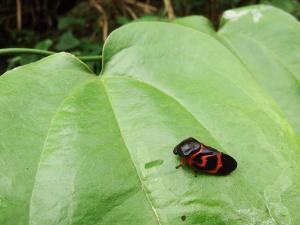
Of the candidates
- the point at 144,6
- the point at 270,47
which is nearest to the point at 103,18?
the point at 144,6

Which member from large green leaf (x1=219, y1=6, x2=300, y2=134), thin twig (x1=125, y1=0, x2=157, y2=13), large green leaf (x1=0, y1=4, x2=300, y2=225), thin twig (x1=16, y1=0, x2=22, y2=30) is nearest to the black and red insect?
large green leaf (x1=0, y1=4, x2=300, y2=225)

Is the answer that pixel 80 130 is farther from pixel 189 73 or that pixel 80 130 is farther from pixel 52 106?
pixel 189 73

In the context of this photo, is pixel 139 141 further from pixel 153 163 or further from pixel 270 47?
pixel 270 47

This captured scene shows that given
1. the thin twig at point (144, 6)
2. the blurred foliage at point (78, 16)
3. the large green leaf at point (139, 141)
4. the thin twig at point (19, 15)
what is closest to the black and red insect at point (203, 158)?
the large green leaf at point (139, 141)

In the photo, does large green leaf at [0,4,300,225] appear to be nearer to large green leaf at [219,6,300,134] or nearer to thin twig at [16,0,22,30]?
large green leaf at [219,6,300,134]

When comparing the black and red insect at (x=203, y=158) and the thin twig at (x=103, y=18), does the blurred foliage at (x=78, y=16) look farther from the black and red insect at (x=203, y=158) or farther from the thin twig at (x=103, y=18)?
the black and red insect at (x=203, y=158)

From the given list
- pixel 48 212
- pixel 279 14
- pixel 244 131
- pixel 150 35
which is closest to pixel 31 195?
pixel 48 212
